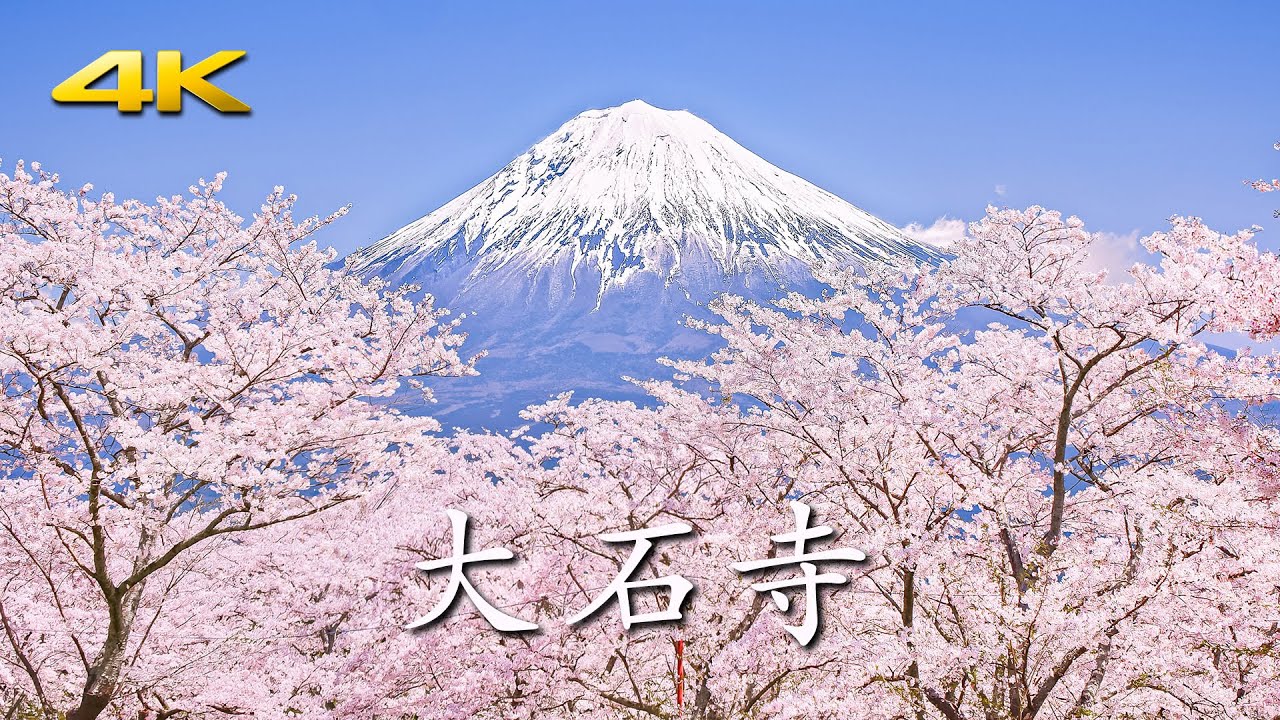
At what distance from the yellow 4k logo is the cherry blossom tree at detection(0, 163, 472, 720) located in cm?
126

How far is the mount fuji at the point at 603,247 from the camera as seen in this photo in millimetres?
104750

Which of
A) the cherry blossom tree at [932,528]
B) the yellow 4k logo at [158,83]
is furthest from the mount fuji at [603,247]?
the yellow 4k logo at [158,83]

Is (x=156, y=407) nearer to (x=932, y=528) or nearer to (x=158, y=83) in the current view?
(x=158, y=83)

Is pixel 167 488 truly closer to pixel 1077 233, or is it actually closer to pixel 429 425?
pixel 429 425

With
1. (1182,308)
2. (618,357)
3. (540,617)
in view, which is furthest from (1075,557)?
(618,357)

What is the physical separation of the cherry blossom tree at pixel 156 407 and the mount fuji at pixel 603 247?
90.2 metres

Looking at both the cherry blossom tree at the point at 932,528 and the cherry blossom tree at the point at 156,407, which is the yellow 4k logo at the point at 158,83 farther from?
the cherry blossom tree at the point at 932,528

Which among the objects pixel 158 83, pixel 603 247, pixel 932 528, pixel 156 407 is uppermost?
pixel 603 247

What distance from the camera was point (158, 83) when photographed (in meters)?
6.25

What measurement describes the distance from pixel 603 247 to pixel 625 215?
8.86 meters

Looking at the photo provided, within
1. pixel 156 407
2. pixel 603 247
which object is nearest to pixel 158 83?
pixel 156 407

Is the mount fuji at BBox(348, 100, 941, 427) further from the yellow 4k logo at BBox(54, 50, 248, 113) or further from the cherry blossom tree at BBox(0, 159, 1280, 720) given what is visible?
the yellow 4k logo at BBox(54, 50, 248, 113)

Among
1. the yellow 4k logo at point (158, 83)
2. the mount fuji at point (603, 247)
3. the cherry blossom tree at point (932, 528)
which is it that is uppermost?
the mount fuji at point (603, 247)

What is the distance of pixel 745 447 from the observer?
26.5 ft
